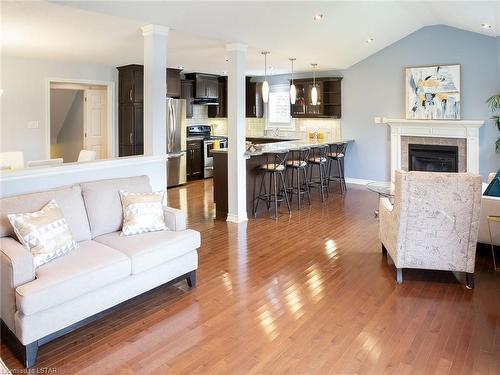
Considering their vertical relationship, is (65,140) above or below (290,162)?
above

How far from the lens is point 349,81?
8789mm

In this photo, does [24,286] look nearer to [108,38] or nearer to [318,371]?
[318,371]

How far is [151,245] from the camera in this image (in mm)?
3182

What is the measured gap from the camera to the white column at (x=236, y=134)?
5.62 m

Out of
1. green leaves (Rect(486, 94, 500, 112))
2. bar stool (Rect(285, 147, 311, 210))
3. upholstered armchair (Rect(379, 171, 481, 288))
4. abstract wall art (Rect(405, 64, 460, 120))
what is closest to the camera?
upholstered armchair (Rect(379, 171, 481, 288))

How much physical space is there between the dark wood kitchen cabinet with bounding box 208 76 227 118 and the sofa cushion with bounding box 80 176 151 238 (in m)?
6.83

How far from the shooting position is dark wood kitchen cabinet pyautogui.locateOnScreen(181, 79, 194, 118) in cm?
934

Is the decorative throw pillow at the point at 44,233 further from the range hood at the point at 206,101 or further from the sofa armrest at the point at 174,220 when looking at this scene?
the range hood at the point at 206,101

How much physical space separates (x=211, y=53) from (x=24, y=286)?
5091 millimetres

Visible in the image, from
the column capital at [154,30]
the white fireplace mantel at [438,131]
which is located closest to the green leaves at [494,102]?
the white fireplace mantel at [438,131]

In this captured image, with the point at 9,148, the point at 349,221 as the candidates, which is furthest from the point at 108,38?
the point at 349,221

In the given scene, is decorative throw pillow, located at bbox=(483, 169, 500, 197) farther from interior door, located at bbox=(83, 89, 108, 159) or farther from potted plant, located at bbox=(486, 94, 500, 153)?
interior door, located at bbox=(83, 89, 108, 159)

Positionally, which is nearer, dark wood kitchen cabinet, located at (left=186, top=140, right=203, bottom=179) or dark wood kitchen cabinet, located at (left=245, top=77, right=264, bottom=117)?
dark wood kitchen cabinet, located at (left=186, top=140, right=203, bottom=179)

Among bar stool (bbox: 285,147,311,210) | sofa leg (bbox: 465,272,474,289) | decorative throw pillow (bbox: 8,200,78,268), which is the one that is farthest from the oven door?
sofa leg (bbox: 465,272,474,289)
